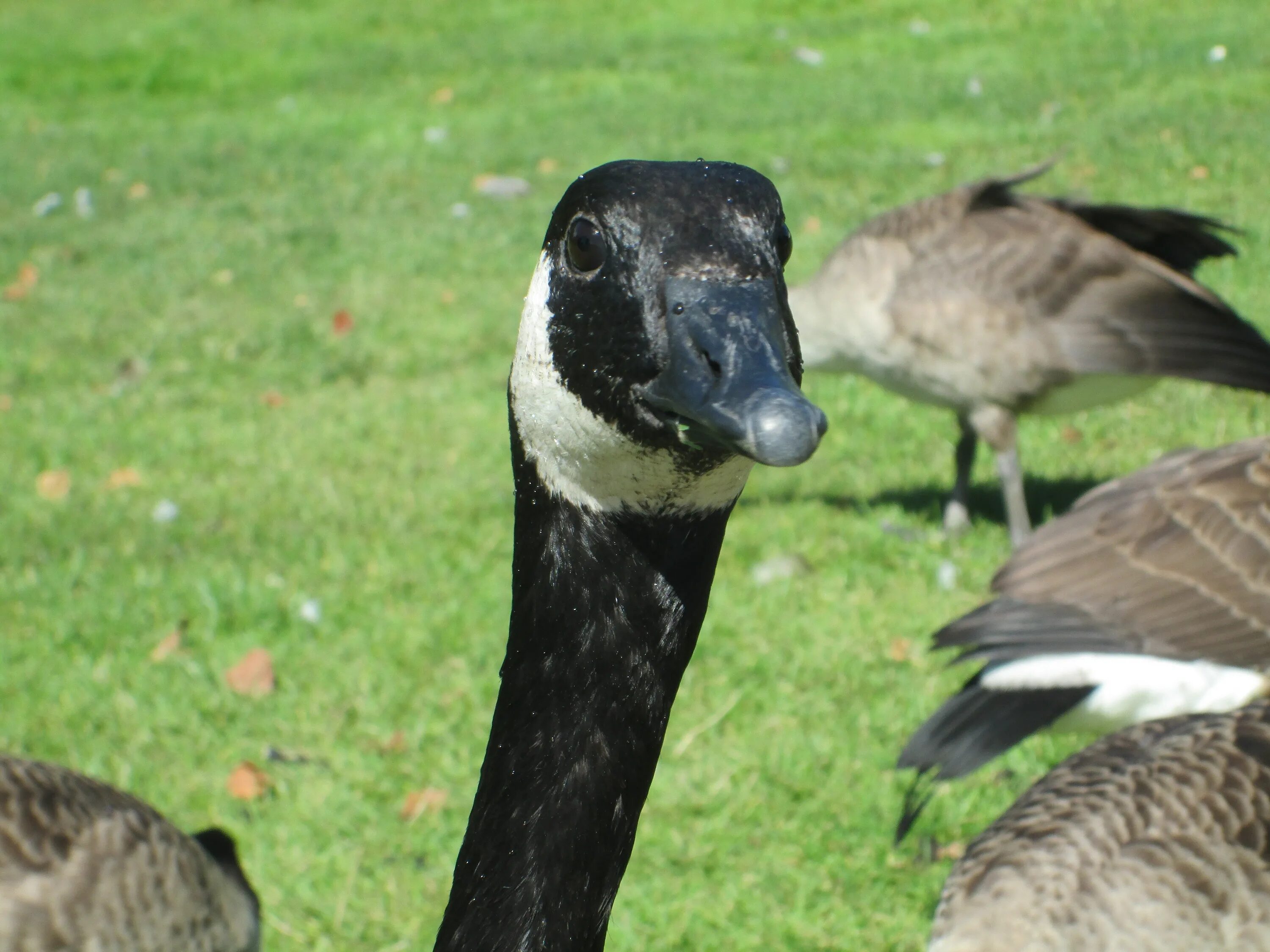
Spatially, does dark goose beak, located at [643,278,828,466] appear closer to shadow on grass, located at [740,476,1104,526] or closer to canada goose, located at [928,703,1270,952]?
canada goose, located at [928,703,1270,952]

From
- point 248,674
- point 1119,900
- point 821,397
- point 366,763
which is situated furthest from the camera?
point 821,397

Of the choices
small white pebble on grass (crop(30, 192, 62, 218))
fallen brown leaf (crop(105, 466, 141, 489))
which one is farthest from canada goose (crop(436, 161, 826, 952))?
small white pebble on grass (crop(30, 192, 62, 218))

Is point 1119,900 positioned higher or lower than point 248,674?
higher

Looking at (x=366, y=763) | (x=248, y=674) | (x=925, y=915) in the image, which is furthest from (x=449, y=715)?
(x=925, y=915)

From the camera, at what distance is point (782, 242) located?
160cm

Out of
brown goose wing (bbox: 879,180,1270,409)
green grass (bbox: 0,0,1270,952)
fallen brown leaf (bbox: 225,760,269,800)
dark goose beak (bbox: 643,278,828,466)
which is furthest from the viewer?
brown goose wing (bbox: 879,180,1270,409)

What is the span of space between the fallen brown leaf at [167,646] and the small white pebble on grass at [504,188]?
554 centimetres

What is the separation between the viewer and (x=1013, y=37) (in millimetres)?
12422

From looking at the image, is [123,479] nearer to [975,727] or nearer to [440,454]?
[440,454]

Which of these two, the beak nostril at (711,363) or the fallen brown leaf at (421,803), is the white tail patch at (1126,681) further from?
the beak nostril at (711,363)

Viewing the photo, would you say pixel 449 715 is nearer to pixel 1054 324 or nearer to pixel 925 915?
pixel 925 915

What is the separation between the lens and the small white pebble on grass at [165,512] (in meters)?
5.38

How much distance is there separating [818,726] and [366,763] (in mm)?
1369

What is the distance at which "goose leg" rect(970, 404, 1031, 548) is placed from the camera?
4812 mm
